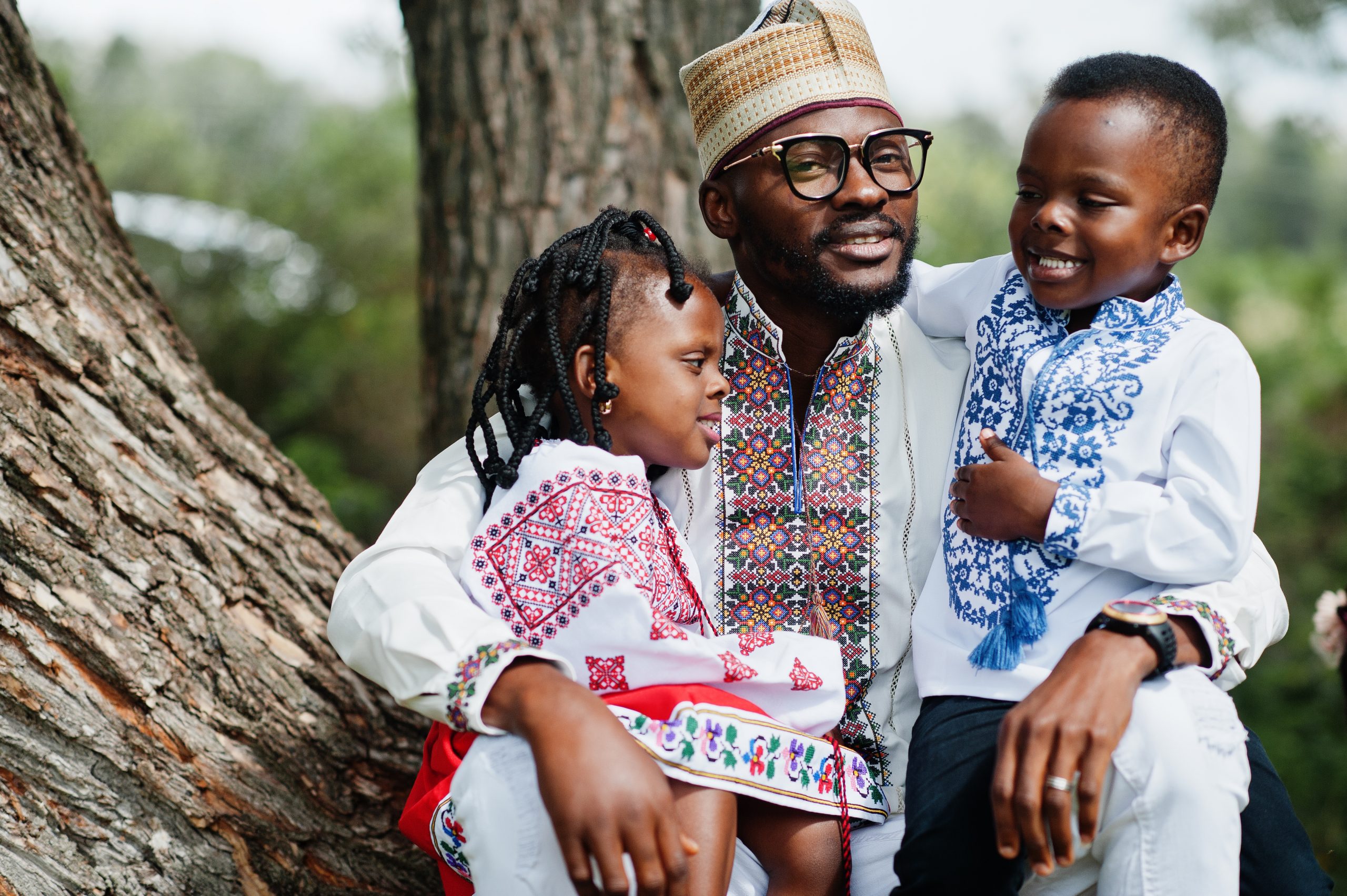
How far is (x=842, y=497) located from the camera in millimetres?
2502

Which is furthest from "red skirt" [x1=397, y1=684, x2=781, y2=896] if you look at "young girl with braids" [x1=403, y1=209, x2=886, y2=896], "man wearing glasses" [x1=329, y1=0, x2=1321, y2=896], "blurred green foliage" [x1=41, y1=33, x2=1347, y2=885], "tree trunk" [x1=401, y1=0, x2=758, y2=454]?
"blurred green foliage" [x1=41, y1=33, x2=1347, y2=885]

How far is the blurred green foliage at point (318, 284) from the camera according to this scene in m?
7.20

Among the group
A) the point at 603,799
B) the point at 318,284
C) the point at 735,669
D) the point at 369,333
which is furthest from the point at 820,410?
the point at 318,284

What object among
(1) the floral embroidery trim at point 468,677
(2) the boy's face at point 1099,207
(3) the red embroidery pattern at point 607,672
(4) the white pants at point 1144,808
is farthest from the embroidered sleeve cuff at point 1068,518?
(1) the floral embroidery trim at point 468,677

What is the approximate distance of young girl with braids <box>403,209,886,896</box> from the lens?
189cm

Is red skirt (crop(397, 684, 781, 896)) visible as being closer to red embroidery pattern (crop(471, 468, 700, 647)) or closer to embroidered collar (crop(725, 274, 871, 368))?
red embroidery pattern (crop(471, 468, 700, 647))

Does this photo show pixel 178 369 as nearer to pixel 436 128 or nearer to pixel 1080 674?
pixel 436 128

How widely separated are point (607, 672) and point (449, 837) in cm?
40

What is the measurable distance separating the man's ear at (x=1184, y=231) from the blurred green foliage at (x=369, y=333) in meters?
3.54

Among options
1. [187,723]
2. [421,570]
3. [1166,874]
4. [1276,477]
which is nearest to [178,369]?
[187,723]

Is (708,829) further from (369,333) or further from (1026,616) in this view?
(369,333)

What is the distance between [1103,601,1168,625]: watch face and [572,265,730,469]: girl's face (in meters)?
0.84

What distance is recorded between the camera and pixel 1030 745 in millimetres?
1771

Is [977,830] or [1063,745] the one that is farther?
[977,830]
